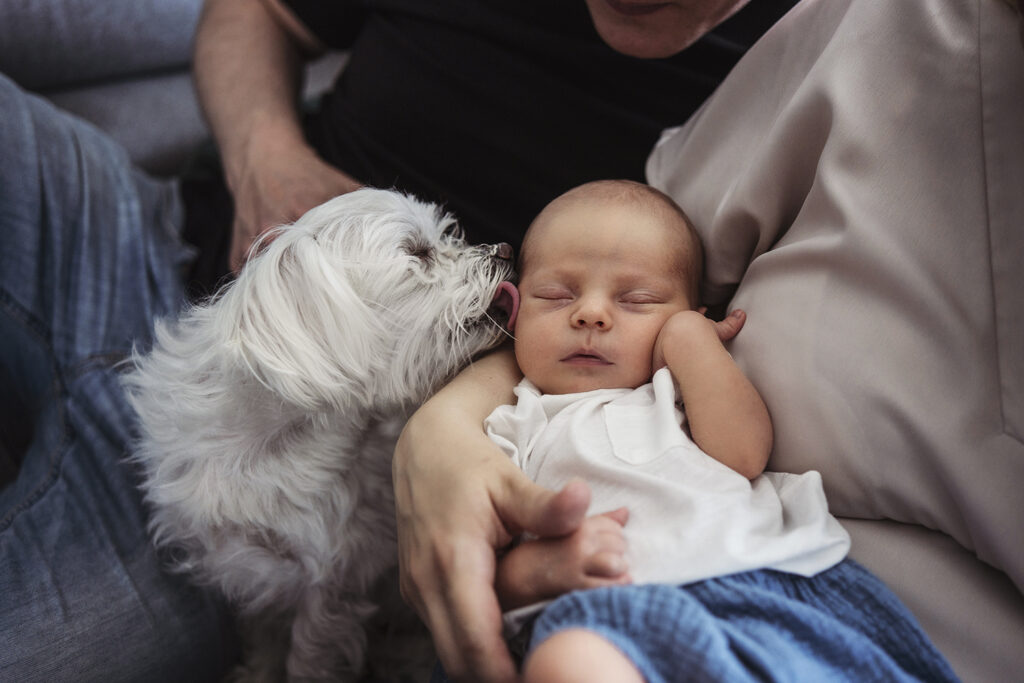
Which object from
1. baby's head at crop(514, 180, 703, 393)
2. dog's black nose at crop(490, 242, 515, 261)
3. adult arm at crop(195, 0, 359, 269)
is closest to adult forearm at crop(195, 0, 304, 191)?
adult arm at crop(195, 0, 359, 269)

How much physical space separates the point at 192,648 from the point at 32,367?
518 mm

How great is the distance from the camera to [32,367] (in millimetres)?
1125

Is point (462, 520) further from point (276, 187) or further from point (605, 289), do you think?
point (276, 187)

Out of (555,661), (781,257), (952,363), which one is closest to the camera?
(555,661)

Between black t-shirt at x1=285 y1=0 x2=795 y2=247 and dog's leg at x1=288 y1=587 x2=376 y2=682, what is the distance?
57 centimetres

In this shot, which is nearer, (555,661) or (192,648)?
(555,661)

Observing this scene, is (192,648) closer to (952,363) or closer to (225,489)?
(225,489)

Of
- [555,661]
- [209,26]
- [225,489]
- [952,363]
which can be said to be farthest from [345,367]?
[209,26]

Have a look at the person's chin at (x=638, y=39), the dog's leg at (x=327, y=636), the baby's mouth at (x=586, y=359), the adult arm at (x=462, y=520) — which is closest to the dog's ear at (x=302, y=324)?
the adult arm at (x=462, y=520)

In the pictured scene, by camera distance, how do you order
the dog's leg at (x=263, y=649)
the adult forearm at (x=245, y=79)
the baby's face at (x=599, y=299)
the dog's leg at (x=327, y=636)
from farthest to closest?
the adult forearm at (x=245, y=79) → the dog's leg at (x=263, y=649) → the dog's leg at (x=327, y=636) → the baby's face at (x=599, y=299)

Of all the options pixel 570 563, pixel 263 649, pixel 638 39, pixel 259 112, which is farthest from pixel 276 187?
pixel 570 563

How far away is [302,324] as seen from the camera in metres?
0.80

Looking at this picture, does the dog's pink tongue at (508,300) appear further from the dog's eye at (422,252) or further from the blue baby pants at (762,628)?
the blue baby pants at (762,628)

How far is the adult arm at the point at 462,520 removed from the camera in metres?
0.57
